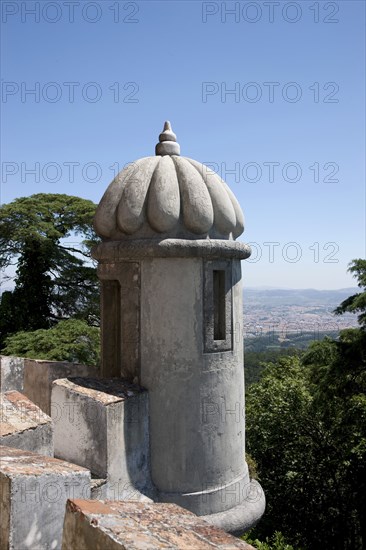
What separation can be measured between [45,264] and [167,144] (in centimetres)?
1342

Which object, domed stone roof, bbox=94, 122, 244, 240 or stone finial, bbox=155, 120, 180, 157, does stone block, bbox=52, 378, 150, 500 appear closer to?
domed stone roof, bbox=94, 122, 244, 240

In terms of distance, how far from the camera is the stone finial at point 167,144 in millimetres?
6504

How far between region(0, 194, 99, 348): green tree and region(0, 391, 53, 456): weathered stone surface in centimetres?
1312

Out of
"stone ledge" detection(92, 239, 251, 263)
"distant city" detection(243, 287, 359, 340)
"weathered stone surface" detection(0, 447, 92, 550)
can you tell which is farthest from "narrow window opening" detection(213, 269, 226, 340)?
Answer: "weathered stone surface" detection(0, 447, 92, 550)

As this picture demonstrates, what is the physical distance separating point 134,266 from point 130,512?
3.43 meters

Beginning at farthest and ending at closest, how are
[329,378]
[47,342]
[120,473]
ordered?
[47,342] → [329,378] → [120,473]

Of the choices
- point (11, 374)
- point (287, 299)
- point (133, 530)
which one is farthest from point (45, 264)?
point (287, 299)

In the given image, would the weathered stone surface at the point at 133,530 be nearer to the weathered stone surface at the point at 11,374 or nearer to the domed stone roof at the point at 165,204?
the domed stone roof at the point at 165,204

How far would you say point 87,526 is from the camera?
101 inches

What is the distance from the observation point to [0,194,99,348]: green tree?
1789 cm

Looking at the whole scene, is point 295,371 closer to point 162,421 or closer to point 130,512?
point 162,421

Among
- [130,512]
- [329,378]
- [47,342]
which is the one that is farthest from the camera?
[47,342]

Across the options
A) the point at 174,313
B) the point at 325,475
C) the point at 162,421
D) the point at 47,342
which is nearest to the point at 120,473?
the point at 162,421

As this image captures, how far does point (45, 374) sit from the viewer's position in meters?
7.67
